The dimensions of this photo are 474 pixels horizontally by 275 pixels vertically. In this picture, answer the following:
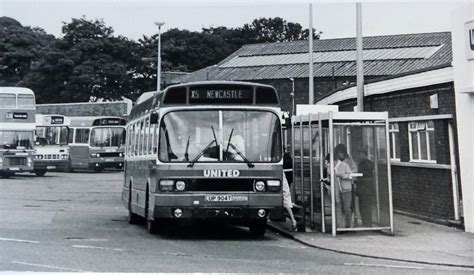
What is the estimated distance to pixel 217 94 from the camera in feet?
38.2

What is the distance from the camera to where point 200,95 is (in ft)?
38.1

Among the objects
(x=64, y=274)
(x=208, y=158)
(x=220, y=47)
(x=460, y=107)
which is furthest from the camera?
(x=220, y=47)

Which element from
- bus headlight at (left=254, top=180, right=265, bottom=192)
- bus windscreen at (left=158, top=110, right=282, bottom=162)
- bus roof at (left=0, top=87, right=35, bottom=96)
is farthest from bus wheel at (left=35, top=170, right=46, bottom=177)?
bus headlight at (left=254, top=180, right=265, bottom=192)

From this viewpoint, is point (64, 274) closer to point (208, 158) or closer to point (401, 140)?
point (208, 158)

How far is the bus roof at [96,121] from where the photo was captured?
36344 millimetres

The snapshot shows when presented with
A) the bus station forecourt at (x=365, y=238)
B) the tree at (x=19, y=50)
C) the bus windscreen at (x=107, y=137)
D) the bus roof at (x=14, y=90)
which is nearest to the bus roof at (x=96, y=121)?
the bus windscreen at (x=107, y=137)

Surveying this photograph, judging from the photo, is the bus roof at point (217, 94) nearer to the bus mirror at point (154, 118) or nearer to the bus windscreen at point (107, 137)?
the bus mirror at point (154, 118)

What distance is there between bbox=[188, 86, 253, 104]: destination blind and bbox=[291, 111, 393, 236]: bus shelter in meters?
1.76

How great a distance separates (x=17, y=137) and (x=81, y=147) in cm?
847

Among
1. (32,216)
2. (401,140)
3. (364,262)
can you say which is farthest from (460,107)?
(32,216)

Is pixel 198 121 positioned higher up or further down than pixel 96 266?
higher up

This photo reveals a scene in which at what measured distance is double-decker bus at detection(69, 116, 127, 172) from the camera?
36.6 metres

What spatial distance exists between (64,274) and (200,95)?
495 cm

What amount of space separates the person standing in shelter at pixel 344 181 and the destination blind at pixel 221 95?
2.23 metres
